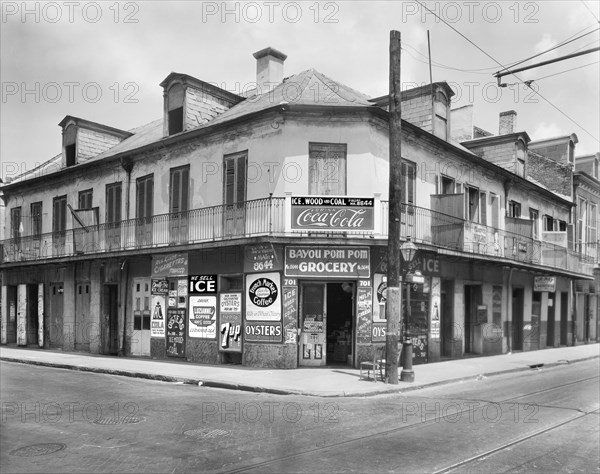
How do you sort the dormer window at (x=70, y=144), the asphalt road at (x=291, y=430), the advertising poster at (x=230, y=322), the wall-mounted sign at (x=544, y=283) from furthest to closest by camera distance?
the wall-mounted sign at (x=544, y=283) < the dormer window at (x=70, y=144) < the advertising poster at (x=230, y=322) < the asphalt road at (x=291, y=430)

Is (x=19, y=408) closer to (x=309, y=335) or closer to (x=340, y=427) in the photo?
(x=340, y=427)

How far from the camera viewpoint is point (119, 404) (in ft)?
34.2

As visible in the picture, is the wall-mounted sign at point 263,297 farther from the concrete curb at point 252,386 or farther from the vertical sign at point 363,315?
the concrete curb at point 252,386

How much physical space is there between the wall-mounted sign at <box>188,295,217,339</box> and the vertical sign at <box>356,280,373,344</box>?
4490 millimetres

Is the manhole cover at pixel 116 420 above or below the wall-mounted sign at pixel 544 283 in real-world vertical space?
below

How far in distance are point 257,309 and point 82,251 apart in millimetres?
9094

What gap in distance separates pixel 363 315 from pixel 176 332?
6.42 meters

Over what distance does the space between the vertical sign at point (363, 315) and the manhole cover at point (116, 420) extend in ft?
26.9

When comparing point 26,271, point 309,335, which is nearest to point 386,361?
point 309,335

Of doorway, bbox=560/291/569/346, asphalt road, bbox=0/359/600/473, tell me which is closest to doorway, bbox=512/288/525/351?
doorway, bbox=560/291/569/346

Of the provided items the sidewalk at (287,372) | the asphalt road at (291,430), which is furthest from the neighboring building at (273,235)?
the asphalt road at (291,430)

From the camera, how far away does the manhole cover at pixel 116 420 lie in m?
8.66

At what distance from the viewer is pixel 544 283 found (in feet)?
82.9

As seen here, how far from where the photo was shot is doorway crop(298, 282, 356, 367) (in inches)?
648
